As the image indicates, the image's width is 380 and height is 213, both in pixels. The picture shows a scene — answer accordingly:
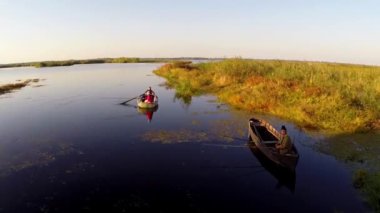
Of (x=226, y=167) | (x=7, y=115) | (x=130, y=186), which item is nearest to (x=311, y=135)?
(x=226, y=167)

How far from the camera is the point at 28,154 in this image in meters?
16.1

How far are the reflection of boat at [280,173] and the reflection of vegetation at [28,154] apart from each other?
33.9ft

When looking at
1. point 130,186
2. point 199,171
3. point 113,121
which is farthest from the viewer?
point 113,121

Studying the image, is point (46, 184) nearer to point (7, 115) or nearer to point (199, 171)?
point (199, 171)

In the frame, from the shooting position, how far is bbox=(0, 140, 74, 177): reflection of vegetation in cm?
1454

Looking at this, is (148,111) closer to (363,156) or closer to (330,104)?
(330,104)

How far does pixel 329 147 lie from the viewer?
16.6m

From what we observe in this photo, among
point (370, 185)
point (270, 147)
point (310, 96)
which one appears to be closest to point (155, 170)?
point (270, 147)

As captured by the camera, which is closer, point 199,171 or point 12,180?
point 12,180

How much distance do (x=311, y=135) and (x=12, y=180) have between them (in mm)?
16439

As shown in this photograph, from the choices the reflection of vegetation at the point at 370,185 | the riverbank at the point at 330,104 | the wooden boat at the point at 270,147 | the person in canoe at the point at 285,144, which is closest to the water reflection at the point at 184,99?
the riverbank at the point at 330,104

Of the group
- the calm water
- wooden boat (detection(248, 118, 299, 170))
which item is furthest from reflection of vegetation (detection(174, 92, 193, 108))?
wooden boat (detection(248, 118, 299, 170))

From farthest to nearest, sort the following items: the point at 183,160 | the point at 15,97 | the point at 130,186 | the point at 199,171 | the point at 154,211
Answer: the point at 15,97 < the point at 183,160 < the point at 199,171 < the point at 130,186 < the point at 154,211

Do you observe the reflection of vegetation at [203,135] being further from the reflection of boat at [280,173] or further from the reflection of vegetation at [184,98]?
the reflection of vegetation at [184,98]
